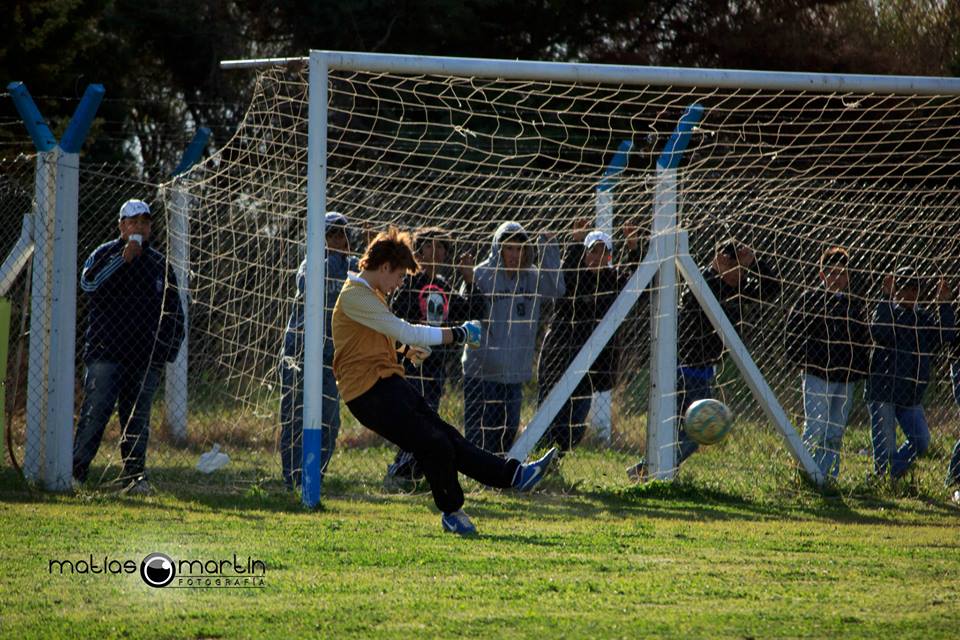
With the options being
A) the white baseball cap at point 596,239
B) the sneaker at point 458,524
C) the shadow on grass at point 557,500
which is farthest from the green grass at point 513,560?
the white baseball cap at point 596,239

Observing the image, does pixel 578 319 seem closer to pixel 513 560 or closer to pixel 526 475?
pixel 526 475

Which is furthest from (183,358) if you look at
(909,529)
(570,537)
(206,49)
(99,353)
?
(206,49)

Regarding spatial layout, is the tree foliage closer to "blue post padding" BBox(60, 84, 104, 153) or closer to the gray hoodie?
"blue post padding" BBox(60, 84, 104, 153)

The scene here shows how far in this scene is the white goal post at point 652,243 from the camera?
743 centimetres

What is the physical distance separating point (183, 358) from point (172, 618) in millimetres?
5890

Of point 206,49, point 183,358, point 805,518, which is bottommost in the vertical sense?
point 805,518

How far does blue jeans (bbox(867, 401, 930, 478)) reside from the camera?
29.5 ft

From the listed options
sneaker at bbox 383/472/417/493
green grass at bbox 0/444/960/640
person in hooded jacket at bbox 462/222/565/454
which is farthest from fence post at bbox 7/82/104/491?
person in hooded jacket at bbox 462/222/565/454

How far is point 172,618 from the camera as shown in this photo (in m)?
4.52

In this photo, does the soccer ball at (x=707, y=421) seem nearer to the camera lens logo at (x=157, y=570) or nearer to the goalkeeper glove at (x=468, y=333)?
the goalkeeper glove at (x=468, y=333)

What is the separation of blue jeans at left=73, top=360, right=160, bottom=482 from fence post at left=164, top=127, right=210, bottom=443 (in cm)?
72

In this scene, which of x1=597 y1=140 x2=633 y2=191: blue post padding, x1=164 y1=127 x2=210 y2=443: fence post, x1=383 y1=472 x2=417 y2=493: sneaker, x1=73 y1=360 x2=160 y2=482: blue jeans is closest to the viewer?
x1=73 y1=360 x2=160 y2=482: blue jeans

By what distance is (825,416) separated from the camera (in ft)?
29.7

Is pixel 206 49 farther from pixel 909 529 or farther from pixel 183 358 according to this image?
pixel 909 529
